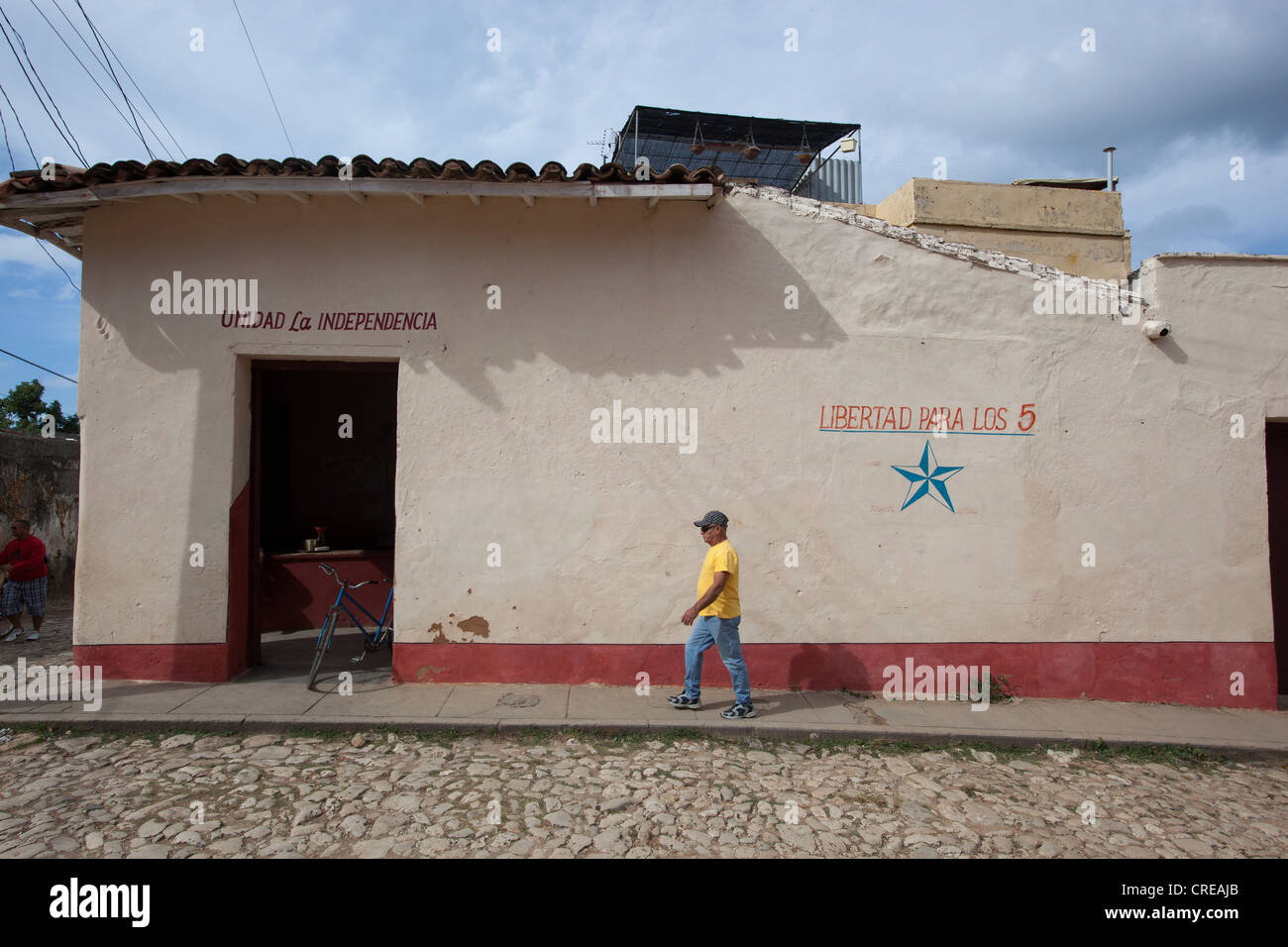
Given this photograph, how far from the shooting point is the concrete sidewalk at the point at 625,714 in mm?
5531

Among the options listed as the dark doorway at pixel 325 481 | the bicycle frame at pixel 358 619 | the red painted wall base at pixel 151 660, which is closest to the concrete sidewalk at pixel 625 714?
the red painted wall base at pixel 151 660

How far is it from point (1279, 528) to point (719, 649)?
6.18 meters

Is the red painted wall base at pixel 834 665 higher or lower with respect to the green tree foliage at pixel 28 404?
lower

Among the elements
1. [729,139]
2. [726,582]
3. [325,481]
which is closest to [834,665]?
[726,582]

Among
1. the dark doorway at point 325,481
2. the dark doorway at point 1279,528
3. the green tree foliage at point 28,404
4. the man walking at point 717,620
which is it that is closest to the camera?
the man walking at point 717,620

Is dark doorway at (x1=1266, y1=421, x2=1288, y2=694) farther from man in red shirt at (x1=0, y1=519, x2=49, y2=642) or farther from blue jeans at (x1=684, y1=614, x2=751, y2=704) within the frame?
man in red shirt at (x1=0, y1=519, x2=49, y2=642)

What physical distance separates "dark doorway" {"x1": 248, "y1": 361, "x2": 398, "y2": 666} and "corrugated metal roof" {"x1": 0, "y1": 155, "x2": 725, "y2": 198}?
131 inches

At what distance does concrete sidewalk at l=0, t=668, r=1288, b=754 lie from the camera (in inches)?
218

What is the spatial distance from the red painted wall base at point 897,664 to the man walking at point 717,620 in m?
0.52

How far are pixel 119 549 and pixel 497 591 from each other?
126 inches

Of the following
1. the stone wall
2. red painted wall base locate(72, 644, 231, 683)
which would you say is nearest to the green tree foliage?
the stone wall

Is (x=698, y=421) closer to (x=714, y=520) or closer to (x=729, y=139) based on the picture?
(x=714, y=520)

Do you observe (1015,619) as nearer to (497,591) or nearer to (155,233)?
(497,591)

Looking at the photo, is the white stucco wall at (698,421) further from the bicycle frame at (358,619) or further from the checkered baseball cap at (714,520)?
the bicycle frame at (358,619)
